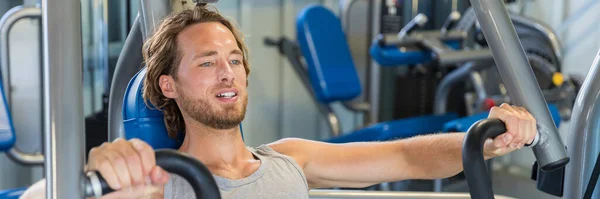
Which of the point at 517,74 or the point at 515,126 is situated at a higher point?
the point at 517,74

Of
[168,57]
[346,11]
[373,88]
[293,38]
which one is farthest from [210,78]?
[293,38]

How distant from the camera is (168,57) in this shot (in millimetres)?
2020

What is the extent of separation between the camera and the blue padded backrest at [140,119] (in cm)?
194

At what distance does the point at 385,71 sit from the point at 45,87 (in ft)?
13.8

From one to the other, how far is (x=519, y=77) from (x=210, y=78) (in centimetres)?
75

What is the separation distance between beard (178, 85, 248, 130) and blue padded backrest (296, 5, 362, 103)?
2492mm

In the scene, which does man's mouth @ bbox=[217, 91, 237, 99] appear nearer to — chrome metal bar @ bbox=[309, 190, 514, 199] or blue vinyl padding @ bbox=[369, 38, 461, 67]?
chrome metal bar @ bbox=[309, 190, 514, 199]

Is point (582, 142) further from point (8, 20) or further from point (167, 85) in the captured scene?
point (8, 20)

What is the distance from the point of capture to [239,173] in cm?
199

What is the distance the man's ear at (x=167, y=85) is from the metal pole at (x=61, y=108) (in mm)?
918

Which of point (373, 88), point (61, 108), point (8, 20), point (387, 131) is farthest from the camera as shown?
point (373, 88)

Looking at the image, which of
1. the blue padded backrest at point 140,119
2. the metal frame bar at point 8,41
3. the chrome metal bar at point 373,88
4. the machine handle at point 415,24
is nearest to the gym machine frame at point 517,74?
the blue padded backrest at point 140,119

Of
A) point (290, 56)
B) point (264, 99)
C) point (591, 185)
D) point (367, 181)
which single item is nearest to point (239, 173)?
point (367, 181)

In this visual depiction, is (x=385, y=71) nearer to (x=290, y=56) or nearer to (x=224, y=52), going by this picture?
(x=290, y=56)
